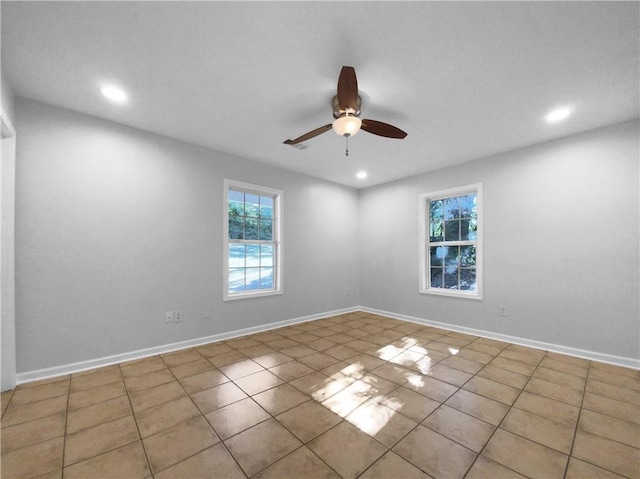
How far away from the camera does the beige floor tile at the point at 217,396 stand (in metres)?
2.06

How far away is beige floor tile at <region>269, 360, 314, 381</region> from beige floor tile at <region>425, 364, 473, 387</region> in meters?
1.22

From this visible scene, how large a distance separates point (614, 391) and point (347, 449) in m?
2.45

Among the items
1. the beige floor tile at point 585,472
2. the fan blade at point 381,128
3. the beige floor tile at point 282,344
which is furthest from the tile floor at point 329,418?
the fan blade at point 381,128

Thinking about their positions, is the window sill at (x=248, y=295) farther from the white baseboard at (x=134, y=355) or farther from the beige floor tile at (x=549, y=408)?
the beige floor tile at (x=549, y=408)

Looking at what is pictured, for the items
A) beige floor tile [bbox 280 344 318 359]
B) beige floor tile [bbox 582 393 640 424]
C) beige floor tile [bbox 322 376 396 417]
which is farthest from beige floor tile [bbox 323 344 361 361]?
beige floor tile [bbox 582 393 640 424]

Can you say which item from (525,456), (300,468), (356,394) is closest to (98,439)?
(300,468)

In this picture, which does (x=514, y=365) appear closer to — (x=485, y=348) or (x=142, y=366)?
(x=485, y=348)

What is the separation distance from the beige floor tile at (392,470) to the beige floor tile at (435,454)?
0.13 ft

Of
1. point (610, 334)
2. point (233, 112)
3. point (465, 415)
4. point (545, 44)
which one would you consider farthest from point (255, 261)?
point (610, 334)

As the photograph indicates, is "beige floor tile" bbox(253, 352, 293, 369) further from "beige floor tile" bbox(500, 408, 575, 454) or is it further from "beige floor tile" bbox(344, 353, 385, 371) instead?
"beige floor tile" bbox(500, 408, 575, 454)

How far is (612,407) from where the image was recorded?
6.72 ft

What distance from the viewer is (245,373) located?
8.61 ft

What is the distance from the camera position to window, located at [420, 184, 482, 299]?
160 inches

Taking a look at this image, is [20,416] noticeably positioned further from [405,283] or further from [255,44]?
[405,283]
